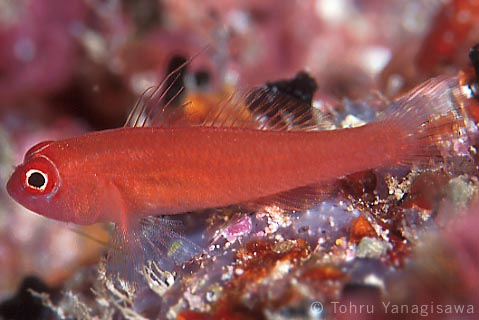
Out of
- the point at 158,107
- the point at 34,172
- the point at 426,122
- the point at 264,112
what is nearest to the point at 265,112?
the point at 264,112

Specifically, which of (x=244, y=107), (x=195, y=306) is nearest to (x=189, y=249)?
(x=195, y=306)

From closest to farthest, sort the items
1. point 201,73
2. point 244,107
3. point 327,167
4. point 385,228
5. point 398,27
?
point 385,228
point 327,167
point 244,107
point 201,73
point 398,27

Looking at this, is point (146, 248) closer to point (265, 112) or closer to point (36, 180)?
point (36, 180)

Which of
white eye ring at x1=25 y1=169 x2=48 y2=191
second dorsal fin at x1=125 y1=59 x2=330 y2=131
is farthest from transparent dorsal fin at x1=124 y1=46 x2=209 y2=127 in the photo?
white eye ring at x1=25 y1=169 x2=48 y2=191

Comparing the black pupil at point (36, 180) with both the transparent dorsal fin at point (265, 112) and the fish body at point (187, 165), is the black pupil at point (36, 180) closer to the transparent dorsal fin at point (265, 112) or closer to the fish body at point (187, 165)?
the fish body at point (187, 165)

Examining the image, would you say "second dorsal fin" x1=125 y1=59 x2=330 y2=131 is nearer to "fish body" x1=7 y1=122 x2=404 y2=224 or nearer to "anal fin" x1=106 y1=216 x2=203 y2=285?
"fish body" x1=7 y1=122 x2=404 y2=224

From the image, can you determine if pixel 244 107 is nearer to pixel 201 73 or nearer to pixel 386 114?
pixel 386 114

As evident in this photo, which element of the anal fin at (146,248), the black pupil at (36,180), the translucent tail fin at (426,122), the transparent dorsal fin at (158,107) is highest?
the transparent dorsal fin at (158,107)

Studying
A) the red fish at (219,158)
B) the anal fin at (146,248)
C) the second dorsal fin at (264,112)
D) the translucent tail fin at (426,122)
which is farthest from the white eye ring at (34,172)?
the translucent tail fin at (426,122)
